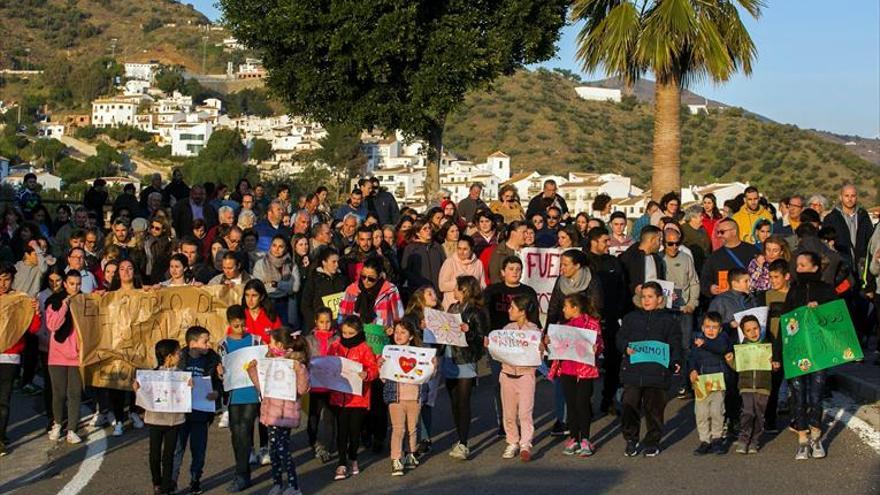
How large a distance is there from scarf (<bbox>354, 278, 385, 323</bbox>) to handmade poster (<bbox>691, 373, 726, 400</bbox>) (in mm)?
3028

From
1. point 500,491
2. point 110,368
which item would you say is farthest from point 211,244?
point 500,491

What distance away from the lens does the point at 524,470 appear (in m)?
11.2

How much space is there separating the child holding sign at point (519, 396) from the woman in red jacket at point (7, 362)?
4.58m

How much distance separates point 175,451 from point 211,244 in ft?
17.1

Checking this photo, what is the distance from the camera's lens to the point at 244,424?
1080 cm

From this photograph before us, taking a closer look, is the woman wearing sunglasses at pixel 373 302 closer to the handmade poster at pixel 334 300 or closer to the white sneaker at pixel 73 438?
the handmade poster at pixel 334 300

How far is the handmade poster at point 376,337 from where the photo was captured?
1171 cm

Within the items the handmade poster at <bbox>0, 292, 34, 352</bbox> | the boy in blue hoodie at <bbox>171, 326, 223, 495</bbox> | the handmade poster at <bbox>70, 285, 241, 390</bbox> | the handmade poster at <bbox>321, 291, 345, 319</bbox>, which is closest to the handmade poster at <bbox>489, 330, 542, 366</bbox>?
the handmade poster at <bbox>321, 291, 345, 319</bbox>

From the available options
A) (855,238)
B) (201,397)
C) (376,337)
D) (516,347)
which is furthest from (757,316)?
(855,238)

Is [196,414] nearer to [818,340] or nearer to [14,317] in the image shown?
[14,317]

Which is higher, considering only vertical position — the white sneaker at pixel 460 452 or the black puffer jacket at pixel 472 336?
the black puffer jacket at pixel 472 336

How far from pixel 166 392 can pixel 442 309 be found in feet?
11.4

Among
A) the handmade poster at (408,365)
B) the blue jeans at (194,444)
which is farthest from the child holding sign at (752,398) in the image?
the blue jeans at (194,444)

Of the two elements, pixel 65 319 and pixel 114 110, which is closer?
pixel 65 319
